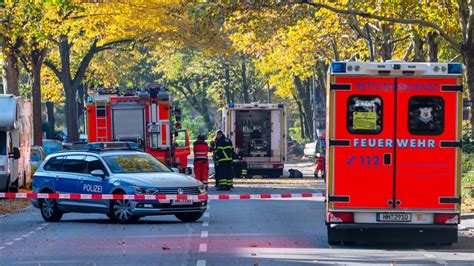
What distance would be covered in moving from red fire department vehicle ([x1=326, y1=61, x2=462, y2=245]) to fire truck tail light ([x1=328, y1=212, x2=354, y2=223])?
0.05 ft

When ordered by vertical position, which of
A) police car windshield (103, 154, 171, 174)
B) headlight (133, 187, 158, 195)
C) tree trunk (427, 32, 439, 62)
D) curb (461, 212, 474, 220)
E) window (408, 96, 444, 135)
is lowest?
curb (461, 212, 474, 220)

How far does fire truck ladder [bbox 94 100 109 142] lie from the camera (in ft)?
106


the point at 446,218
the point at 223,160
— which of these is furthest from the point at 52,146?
the point at 446,218

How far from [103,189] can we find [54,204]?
1.56 m

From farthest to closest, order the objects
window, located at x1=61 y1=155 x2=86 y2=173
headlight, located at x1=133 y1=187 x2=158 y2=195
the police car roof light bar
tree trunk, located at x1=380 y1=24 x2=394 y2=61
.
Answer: tree trunk, located at x1=380 y1=24 x2=394 y2=61 < the police car roof light bar < window, located at x1=61 y1=155 x2=86 y2=173 < headlight, located at x1=133 y1=187 x2=158 y2=195

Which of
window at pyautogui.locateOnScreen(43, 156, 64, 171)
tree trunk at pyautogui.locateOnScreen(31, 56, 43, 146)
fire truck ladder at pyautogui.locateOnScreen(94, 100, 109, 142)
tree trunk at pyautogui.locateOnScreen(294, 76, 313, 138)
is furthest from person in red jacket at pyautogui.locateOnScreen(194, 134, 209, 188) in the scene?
tree trunk at pyautogui.locateOnScreen(294, 76, 313, 138)

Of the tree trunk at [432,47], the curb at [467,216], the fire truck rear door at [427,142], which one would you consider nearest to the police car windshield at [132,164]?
the curb at [467,216]

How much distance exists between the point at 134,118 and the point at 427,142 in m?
17.2

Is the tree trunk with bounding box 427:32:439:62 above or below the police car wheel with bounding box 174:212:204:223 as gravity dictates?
above

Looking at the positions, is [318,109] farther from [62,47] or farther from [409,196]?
[409,196]

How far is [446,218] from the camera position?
16234 millimetres

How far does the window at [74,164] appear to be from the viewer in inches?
885

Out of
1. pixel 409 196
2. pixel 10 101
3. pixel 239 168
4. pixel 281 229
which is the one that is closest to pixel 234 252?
pixel 409 196

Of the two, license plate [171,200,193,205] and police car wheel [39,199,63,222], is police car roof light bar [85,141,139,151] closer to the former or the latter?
police car wheel [39,199,63,222]
